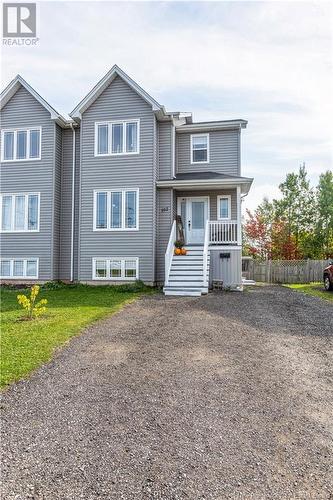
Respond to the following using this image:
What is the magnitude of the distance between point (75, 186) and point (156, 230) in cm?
459

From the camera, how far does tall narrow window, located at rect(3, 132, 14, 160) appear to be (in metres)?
16.5

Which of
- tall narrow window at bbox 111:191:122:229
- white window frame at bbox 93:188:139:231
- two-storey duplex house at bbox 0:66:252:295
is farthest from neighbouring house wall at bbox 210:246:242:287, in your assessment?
tall narrow window at bbox 111:191:122:229

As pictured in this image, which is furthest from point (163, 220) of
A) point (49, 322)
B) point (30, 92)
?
point (30, 92)

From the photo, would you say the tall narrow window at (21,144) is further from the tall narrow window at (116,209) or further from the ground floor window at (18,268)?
the ground floor window at (18,268)

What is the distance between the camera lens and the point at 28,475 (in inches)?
108

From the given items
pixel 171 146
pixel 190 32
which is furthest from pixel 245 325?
pixel 171 146

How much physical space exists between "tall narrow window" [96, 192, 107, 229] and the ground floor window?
3.52 m

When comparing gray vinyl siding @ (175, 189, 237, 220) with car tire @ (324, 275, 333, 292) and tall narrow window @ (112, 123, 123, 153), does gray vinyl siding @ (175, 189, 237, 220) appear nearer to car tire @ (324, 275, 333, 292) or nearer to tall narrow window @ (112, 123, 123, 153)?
tall narrow window @ (112, 123, 123, 153)

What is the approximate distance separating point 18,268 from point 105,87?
30.5 ft

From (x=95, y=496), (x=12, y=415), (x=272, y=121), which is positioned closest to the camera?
(x=95, y=496)

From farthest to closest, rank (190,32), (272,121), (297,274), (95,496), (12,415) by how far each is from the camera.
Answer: (297,274)
(272,121)
(190,32)
(12,415)
(95,496)

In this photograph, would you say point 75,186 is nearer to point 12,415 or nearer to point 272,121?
point 272,121

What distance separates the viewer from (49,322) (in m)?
7.86

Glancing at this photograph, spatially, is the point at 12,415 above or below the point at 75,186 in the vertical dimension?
below
